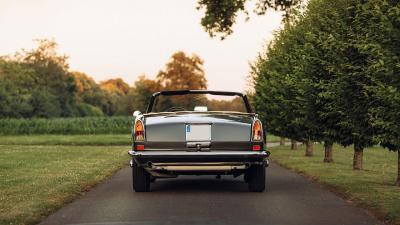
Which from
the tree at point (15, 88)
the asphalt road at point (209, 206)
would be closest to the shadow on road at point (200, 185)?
the asphalt road at point (209, 206)

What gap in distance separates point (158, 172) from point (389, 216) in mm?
4268

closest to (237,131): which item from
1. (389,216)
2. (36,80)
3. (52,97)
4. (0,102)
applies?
(389,216)

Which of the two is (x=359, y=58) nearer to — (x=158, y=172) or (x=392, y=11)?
(x=392, y=11)

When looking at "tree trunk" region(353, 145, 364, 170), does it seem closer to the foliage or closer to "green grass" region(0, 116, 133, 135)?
"green grass" region(0, 116, 133, 135)

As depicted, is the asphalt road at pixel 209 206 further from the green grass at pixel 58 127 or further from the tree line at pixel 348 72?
the green grass at pixel 58 127

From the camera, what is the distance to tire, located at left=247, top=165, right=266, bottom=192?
13.4 meters

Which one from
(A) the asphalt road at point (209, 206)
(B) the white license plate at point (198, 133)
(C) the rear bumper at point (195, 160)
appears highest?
(B) the white license plate at point (198, 133)

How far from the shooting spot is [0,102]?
108625mm

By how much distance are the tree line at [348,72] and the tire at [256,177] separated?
6.92ft

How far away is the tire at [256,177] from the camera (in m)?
13.4

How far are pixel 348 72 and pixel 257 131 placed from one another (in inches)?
216

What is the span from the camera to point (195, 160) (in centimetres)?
1248

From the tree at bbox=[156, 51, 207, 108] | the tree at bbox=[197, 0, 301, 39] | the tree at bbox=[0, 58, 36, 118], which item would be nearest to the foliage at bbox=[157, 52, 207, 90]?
the tree at bbox=[156, 51, 207, 108]

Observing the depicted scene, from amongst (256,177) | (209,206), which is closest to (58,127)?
(256,177)
